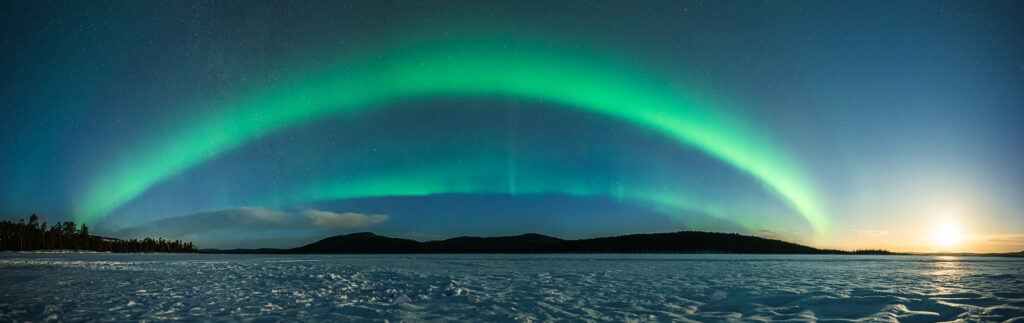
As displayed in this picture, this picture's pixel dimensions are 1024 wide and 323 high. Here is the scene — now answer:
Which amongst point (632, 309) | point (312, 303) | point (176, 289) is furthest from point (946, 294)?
point (176, 289)

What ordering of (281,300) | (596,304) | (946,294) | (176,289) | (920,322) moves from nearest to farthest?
(920,322), (596,304), (281,300), (946,294), (176,289)

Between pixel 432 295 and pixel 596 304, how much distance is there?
246 inches

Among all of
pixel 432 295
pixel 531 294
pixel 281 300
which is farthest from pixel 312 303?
pixel 531 294

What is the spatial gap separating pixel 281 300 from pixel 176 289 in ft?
22.7

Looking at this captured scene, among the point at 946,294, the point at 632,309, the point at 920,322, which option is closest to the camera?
the point at 920,322

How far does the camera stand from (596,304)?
1647 cm

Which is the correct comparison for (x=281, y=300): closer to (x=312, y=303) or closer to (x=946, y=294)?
(x=312, y=303)

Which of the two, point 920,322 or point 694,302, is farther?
point 694,302

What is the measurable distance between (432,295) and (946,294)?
18253mm

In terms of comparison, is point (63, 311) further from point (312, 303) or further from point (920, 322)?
point (920, 322)

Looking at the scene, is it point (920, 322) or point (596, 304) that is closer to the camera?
point (920, 322)

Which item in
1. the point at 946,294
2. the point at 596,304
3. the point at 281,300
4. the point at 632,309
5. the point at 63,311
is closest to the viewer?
the point at 63,311

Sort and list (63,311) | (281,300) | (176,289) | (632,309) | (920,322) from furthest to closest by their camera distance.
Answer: (176,289) < (281,300) < (632,309) < (63,311) < (920,322)

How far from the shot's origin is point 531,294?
19.6 metres
